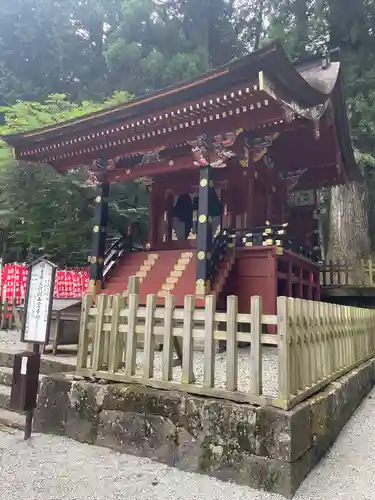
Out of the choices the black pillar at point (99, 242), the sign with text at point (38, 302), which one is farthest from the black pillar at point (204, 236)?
the sign with text at point (38, 302)

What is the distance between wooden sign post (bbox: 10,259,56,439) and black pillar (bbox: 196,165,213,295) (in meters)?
3.99

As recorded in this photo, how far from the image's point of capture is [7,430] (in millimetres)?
4008

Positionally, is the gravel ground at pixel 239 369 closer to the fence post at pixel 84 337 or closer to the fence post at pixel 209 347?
the fence post at pixel 209 347

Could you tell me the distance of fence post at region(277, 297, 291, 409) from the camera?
2.84 metres

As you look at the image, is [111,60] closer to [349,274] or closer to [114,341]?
[349,274]

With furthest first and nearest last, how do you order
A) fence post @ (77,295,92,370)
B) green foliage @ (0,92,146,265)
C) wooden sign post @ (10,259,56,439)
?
1. green foliage @ (0,92,146,265)
2. fence post @ (77,295,92,370)
3. wooden sign post @ (10,259,56,439)

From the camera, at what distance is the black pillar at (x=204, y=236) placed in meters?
7.74

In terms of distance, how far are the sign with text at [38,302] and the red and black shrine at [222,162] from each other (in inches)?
142

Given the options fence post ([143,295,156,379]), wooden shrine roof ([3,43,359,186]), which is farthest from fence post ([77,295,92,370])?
wooden shrine roof ([3,43,359,186])

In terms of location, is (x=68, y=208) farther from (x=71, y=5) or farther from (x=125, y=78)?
(x=71, y=5)

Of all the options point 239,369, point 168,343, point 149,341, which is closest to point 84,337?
point 149,341

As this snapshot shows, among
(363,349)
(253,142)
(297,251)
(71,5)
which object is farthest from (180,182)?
(71,5)

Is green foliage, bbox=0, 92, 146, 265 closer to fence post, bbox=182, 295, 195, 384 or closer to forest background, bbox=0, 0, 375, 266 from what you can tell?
forest background, bbox=0, 0, 375, 266

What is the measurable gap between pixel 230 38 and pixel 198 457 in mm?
25376
